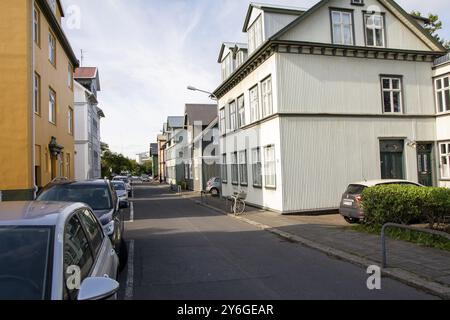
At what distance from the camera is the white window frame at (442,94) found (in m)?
19.1

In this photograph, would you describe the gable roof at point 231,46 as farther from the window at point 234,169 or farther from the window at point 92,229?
the window at point 92,229

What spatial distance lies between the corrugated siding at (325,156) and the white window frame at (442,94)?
2.96 m

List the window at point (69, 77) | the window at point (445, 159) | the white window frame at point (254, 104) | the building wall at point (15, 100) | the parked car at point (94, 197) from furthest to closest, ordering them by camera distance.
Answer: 1. the window at point (69, 77)
2. the white window frame at point (254, 104)
3. the window at point (445, 159)
4. the building wall at point (15, 100)
5. the parked car at point (94, 197)

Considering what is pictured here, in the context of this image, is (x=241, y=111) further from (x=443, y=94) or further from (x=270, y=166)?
(x=443, y=94)

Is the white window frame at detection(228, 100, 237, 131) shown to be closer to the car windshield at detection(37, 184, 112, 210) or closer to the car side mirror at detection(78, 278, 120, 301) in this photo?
the car windshield at detection(37, 184, 112, 210)

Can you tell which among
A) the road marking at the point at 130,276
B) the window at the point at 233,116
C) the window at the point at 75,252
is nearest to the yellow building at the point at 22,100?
the road marking at the point at 130,276

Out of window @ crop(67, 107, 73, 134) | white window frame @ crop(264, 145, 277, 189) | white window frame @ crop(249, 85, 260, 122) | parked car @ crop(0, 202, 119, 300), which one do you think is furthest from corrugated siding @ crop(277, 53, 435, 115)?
A: window @ crop(67, 107, 73, 134)

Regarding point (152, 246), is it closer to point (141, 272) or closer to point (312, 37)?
point (141, 272)

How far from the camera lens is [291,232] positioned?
1212 cm

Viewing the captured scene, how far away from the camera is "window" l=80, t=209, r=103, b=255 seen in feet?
14.0

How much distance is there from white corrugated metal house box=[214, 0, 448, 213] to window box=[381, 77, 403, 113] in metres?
0.05

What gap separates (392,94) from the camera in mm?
18906

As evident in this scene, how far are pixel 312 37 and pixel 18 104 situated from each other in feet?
39.6

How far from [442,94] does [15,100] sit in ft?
60.4
